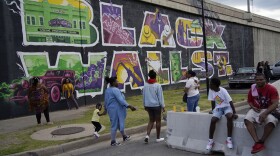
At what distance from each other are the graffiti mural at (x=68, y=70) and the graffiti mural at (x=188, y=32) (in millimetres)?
8305

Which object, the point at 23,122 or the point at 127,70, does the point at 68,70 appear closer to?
the point at 23,122

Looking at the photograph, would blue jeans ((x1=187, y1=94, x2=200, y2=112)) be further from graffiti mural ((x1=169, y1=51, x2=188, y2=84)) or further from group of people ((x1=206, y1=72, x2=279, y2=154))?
graffiti mural ((x1=169, y1=51, x2=188, y2=84))

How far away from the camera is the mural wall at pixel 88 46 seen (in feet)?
44.2

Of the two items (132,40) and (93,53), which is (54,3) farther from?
(132,40)

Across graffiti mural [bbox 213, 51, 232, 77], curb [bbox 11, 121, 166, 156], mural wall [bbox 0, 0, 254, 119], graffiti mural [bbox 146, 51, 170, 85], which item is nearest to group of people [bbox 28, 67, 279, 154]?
curb [bbox 11, 121, 166, 156]

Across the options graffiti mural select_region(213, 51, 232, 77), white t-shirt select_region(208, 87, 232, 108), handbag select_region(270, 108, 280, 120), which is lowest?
handbag select_region(270, 108, 280, 120)

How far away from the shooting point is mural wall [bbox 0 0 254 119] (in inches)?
530

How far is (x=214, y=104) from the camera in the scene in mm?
6805

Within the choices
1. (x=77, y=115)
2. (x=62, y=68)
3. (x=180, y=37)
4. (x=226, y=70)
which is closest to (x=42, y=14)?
(x=62, y=68)

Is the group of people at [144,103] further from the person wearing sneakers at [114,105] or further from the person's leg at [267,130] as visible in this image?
the person's leg at [267,130]

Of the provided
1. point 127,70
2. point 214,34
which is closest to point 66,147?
point 127,70

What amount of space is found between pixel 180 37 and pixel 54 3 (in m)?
11.3

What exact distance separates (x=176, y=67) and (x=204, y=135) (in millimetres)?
16668

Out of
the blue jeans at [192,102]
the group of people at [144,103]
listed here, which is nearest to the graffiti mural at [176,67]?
the blue jeans at [192,102]
